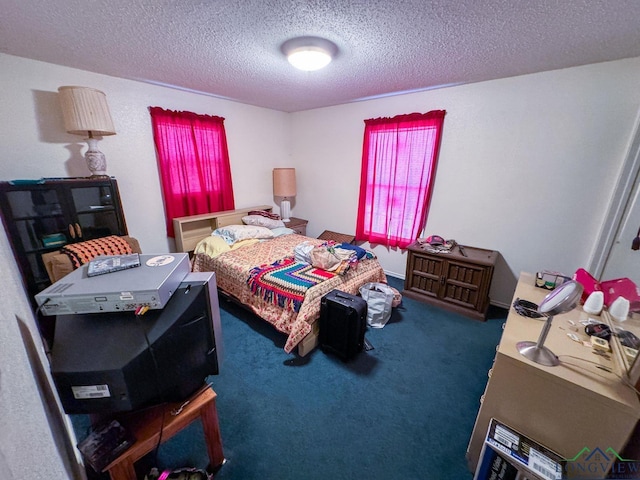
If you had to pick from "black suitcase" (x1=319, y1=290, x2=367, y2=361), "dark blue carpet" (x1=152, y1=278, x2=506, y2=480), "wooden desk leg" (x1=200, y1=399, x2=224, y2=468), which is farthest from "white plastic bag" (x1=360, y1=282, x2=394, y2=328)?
"wooden desk leg" (x1=200, y1=399, x2=224, y2=468)

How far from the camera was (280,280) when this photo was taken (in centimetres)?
216

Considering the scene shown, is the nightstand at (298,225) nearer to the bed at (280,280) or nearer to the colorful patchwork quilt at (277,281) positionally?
the colorful patchwork quilt at (277,281)

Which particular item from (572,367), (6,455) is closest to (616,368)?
(572,367)

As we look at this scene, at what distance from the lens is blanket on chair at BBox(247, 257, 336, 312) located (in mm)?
2002

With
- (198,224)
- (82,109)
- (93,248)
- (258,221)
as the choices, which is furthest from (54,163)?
(258,221)

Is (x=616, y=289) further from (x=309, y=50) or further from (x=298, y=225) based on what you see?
(x=298, y=225)

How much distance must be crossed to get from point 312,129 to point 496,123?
95.7 inches

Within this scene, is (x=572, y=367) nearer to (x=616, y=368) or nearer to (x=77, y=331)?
(x=616, y=368)

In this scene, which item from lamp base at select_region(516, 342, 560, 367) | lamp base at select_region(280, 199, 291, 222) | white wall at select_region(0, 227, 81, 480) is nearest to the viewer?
white wall at select_region(0, 227, 81, 480)

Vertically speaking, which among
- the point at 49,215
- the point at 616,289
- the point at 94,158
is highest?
the point at 94,158

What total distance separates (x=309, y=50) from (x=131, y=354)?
2031mm

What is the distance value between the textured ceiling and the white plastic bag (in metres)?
2.03

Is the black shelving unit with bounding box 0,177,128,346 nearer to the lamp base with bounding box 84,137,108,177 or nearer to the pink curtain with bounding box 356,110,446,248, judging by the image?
the lamp base with bounding box 84,137,108,177

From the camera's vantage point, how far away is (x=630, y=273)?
133 cm
